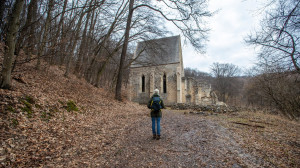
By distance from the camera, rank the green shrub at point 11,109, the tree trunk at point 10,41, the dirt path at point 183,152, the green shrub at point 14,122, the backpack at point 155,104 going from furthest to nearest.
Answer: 1. the backpack at point 155,104
2. the tree trunk at point 10,41
3. the green shrub at point 11,109
4. the green shrub at point 14,122
5. the dirt path at point 183,152

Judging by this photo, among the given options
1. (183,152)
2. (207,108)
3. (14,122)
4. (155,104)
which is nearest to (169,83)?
(207,108)

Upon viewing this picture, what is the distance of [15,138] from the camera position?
334cm

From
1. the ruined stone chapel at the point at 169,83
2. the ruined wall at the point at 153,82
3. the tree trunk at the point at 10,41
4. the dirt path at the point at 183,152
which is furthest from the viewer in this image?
the ruined wall at the point at 153,82

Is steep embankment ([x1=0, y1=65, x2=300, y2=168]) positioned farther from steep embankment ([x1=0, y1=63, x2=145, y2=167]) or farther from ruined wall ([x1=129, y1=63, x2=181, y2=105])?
ruined wall ([x1=129, y1=63, x2=181, y2=105])

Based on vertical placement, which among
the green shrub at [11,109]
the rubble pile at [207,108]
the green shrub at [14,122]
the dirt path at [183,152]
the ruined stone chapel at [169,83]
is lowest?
the dirt path at [183,152]

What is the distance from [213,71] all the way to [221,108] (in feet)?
101

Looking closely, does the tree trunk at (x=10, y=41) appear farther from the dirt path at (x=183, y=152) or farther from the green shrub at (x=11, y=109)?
the dirt path at (x=183, y=152)

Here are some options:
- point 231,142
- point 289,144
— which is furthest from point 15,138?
point 289,144

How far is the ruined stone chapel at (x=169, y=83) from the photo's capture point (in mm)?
20734

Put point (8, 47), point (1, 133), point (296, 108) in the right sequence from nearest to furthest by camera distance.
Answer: point (1, 133), point (8, 47), point (296, 108)

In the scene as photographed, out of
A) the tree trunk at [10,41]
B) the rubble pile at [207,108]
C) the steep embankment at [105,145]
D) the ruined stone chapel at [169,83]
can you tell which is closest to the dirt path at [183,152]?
the steep embankment at [105,145]

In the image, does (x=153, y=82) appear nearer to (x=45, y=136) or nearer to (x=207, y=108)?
(x=207, y=108)

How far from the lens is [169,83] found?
70.7ft

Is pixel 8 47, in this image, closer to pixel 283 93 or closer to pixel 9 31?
pixel 9 31
